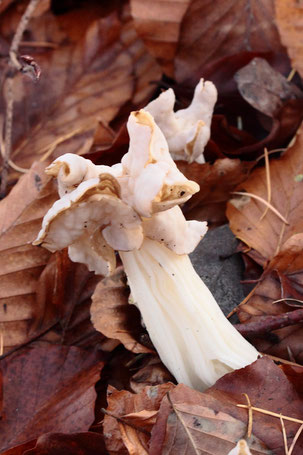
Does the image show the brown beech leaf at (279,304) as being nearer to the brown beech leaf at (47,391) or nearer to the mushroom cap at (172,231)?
the mushroom cap at (172,231)

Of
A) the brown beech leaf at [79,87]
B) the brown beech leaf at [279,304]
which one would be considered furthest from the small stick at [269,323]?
the brown beech leaf at [79,87]

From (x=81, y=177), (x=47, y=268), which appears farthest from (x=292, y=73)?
(x=81, y=177)

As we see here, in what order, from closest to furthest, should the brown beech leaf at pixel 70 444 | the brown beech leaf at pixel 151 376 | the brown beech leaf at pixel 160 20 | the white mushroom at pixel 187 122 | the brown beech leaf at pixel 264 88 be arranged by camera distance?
the brown beech leaf at pixel 70 444, the brown beech leaf at pixel 151 376, the white mushroom at pixel 187 122, the brown beech leaf at pixel 264 88, the brown beech leaf at pixel 160 20

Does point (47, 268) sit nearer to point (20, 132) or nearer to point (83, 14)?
point (20, 132)

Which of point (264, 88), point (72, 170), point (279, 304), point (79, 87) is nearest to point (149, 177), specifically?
point (72, 170)

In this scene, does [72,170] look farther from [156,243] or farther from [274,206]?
[274,206]

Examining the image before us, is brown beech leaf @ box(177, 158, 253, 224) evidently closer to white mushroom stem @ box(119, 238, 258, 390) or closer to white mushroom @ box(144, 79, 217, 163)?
white mushroom @ box(144, 79, 217, 163)

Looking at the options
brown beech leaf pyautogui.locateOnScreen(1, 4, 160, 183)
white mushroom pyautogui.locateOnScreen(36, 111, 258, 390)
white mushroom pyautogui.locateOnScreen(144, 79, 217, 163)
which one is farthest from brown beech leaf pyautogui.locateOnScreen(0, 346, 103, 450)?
brown beech leaf pyautogui.locateOnScreen(1, 4, 160, 183)
